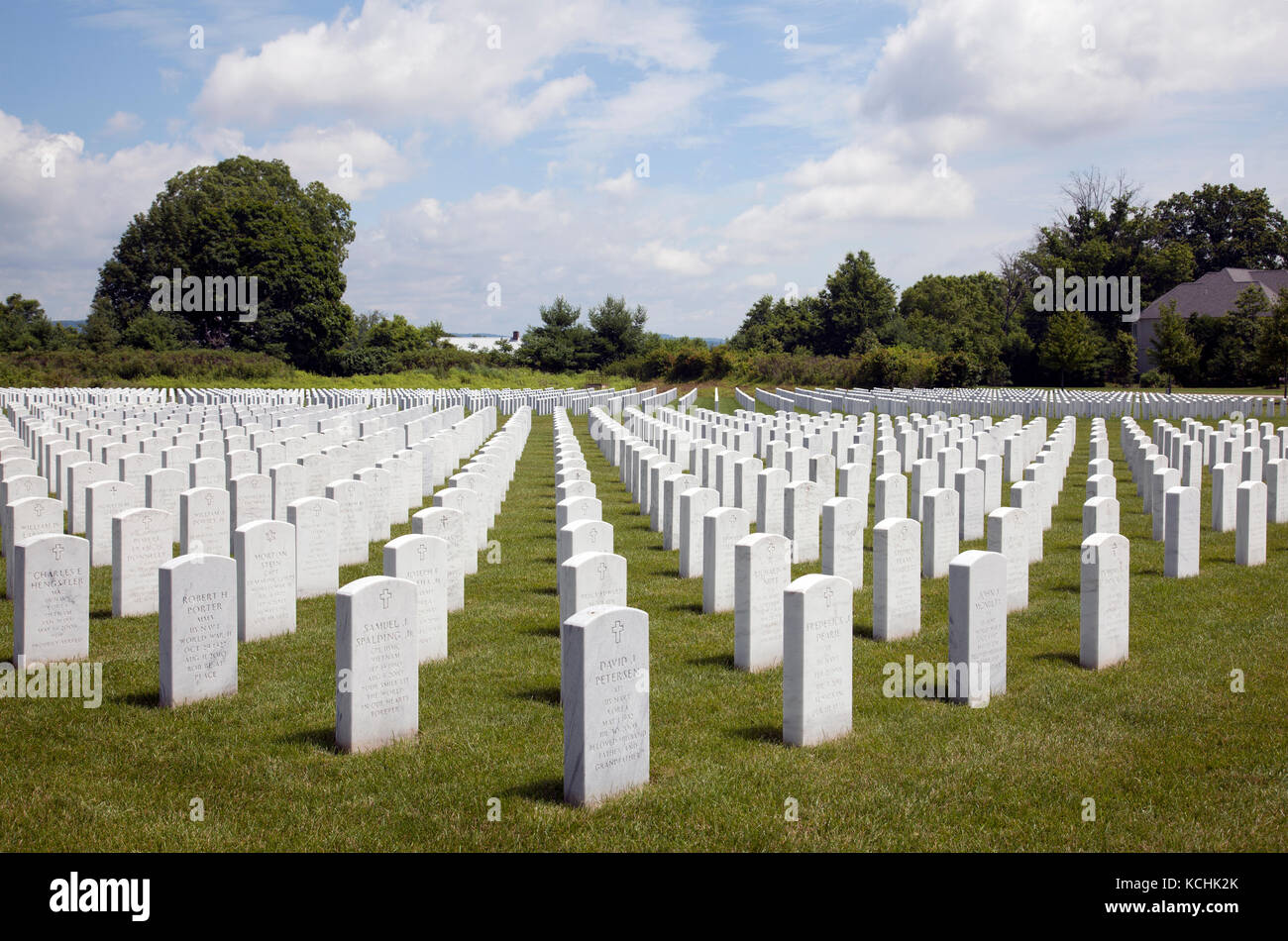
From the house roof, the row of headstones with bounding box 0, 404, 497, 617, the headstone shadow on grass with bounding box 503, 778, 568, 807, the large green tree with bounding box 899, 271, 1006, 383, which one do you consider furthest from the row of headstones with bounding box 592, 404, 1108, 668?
the house roof

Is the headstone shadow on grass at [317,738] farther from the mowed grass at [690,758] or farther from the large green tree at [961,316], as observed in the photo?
the large green tree at [961,316]

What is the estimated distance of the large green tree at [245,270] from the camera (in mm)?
67688

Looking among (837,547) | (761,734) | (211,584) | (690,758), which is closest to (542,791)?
(690,758)

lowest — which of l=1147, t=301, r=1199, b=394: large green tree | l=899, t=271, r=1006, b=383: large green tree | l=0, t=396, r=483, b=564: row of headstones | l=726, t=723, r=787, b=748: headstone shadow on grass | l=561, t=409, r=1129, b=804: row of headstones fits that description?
l=726, t=723, r=787, b=748: headstone shadow on grass

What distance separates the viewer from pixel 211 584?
7.12 metres

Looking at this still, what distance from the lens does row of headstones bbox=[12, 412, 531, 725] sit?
23.1 feet

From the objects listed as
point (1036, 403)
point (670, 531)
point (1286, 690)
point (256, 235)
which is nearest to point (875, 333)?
point (1036, 403)

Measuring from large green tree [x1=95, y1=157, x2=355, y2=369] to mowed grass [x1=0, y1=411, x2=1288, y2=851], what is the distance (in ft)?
205

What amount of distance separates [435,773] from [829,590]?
8.93 ft

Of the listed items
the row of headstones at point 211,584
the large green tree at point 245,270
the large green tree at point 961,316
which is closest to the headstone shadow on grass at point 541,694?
the row of headstones at point 211,584

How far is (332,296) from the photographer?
7038 centimetres

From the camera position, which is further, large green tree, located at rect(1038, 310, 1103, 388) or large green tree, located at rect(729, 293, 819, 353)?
large green tree, located at rect(729, 293, 819, 353)

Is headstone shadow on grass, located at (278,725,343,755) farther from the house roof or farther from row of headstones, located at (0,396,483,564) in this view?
the house roof

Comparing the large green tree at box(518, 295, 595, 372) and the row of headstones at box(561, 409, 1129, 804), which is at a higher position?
the large green tree at box(518, 295, 595, 372)
